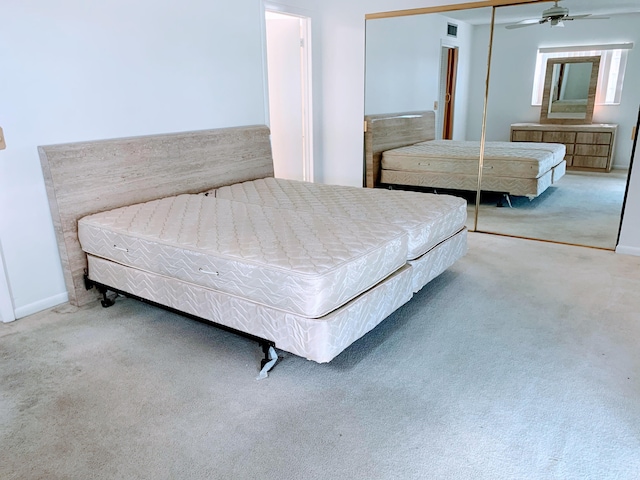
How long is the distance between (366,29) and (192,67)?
7.02 feet

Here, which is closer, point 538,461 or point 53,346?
point 538,461

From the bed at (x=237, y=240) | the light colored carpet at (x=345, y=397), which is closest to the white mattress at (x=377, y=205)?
the bed at (x=237, y=240)

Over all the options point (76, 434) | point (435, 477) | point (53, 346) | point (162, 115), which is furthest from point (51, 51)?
point (435, 477)

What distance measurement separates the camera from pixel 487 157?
452 cm

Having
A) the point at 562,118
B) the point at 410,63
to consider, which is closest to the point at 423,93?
the point at 410,63

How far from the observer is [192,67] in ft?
12.1

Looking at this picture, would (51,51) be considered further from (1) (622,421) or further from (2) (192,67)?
(1) (622,421)

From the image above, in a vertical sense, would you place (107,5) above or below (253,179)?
above

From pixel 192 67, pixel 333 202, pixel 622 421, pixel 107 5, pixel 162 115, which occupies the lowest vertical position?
pixel 622 421

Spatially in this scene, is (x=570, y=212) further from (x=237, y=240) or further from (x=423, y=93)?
(x=237, y=240)

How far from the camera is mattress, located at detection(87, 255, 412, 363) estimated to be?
2035 millimetres

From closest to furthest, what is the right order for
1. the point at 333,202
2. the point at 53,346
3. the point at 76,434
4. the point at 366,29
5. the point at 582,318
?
the point at 76,434, the point at 53,346, the point at 582,318, the point at 333,202, the point at 366,29

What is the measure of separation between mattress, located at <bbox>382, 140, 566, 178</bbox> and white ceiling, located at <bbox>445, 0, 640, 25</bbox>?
110cm

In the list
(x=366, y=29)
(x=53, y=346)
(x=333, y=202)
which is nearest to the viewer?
(x=53, y=346)
